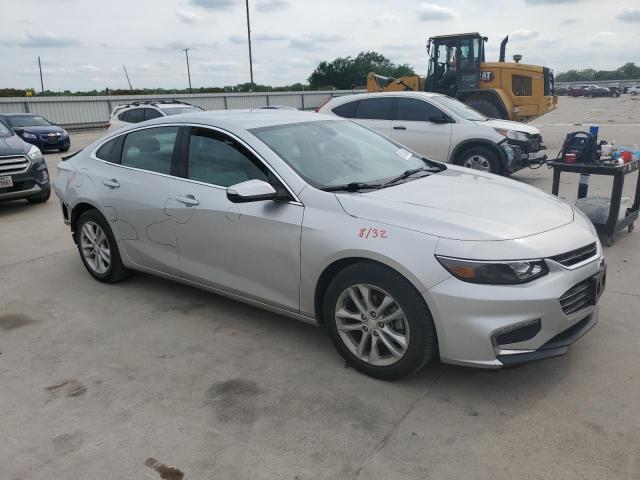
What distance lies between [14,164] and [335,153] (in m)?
6.33

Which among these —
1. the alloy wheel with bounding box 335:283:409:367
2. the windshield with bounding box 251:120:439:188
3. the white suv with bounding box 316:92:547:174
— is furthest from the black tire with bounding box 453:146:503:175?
the alloy wheel with bounding box 335:283:409:367

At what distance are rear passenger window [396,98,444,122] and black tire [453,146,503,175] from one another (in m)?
0.82

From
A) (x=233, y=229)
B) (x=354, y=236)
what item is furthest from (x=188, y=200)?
(x=354, y=236)

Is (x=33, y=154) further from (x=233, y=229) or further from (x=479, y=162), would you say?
(x=479, y=162)

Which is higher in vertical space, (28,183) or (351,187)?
(351,187)

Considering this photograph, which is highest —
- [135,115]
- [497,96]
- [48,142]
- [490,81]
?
[490,81]

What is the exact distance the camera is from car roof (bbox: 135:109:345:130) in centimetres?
402

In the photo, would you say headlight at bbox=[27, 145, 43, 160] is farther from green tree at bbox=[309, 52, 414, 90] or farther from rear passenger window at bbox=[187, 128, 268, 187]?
green tree at bbox=[309, 52, 414, 90]

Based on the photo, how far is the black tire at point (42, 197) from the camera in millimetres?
8766

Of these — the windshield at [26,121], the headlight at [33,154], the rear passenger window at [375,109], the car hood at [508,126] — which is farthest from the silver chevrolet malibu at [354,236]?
the windshield at [26,121]

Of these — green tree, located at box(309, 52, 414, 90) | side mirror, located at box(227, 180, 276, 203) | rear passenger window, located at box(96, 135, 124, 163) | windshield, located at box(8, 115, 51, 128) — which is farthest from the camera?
green tree, located at box(309, 52, 414, 90)

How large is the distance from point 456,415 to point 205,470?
1329mm

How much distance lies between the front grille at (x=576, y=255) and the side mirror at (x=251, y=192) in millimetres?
1690

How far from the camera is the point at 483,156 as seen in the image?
30.2 ft
